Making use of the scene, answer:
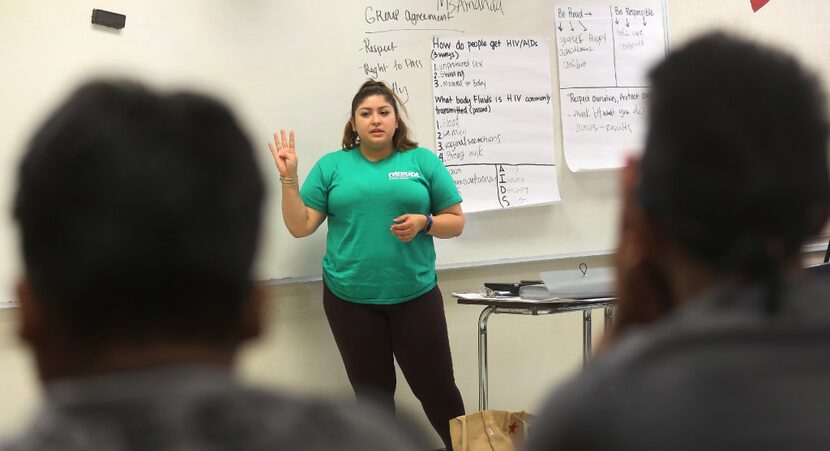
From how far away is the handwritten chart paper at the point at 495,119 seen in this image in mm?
3607

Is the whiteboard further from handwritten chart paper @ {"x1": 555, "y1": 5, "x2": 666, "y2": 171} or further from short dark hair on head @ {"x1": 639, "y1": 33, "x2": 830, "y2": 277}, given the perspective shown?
short dark hair on head @ {"x1": 639, "y1": 33, "x2": 830, "y2": 277}

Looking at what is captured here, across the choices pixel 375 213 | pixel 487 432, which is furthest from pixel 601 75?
pixel 487 432

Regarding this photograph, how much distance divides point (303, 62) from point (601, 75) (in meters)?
1.36

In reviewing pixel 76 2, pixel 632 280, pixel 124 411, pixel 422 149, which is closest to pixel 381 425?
pixel 124 411

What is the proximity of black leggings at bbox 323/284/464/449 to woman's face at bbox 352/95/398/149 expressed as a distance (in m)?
0.61

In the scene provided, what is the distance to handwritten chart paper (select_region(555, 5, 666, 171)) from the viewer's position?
3799 mm

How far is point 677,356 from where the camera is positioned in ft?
2.41

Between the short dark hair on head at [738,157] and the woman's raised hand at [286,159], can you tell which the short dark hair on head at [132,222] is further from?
the woman's raised hand at [286,159]

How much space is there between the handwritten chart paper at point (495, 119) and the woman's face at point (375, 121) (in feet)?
1.36

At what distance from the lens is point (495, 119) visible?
12.1 feet

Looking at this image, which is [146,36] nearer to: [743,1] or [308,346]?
[308,346]

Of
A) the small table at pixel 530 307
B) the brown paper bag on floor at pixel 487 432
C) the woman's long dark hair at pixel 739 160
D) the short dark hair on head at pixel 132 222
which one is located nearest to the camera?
the short dark hair on head at pixel 132 222

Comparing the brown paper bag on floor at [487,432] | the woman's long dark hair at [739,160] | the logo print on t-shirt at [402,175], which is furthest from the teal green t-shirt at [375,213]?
the woman's long dark hair at [739,160]

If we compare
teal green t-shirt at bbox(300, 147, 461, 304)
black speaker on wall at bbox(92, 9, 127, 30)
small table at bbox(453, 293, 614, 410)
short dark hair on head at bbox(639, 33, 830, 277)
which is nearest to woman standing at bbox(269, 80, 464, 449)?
teal green t-shirt at bbox(300, 147, 461, 304)
